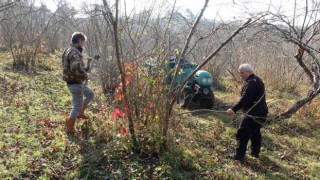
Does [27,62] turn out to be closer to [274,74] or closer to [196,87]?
[196,87]

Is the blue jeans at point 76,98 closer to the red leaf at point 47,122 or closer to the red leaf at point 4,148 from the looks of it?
the red leaf at point 47,122

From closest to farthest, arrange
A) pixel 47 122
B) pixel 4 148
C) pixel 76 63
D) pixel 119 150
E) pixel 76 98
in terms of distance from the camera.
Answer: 1. pixel 4 148
2. pixel 119 150
3. pixel 76 63
4. pixel 76 98
5. pixel 47 122

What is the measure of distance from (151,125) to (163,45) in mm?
1220

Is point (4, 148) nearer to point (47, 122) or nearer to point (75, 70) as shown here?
point (47, 122)

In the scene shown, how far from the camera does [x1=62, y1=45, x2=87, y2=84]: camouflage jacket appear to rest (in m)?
4.75

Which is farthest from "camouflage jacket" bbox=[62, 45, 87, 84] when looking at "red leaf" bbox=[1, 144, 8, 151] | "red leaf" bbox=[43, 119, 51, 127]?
"red leaf" bbox=[1, 144, 8, 151]

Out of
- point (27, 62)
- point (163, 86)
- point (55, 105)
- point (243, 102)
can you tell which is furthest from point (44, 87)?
point (243, 102)

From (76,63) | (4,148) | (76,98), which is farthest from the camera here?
(76,98)

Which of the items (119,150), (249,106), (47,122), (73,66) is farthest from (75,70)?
(249,106)

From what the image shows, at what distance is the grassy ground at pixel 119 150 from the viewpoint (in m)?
3.93

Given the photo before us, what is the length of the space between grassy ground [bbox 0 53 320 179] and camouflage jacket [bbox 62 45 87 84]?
81cm

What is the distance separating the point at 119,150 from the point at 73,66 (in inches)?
59.3

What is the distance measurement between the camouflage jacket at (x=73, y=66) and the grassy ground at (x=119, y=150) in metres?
0.81

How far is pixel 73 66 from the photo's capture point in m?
4.77
